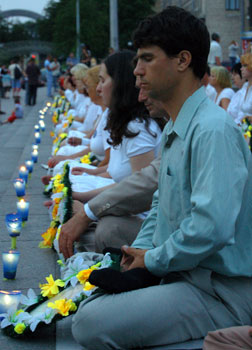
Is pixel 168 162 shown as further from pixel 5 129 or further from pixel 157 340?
pixel 5 129

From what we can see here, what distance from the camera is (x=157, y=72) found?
8.78ft

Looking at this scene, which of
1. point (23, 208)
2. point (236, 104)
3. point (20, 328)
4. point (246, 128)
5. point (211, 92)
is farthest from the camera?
point (211, 92)

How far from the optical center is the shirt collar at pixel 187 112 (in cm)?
264

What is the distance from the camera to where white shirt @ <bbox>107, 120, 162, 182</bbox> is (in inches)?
175

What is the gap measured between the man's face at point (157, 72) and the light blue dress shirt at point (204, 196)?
0.11m

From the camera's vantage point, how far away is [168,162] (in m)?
2.73

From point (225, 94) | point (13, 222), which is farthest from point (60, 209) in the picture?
point (225, 94)

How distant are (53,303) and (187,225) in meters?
1.06

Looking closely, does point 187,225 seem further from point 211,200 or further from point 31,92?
point 31,92

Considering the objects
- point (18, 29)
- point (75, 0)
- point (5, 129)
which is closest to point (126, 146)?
point (5, 129)

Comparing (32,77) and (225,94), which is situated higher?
(225,94)

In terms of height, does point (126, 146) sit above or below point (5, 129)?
above

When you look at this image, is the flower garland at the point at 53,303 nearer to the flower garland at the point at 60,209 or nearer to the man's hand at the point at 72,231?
the man's hand at the point at 72,231

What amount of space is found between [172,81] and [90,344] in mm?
1132
